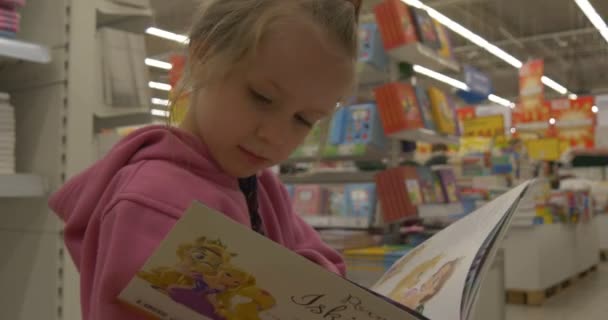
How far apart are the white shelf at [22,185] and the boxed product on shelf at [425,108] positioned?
78.6 inches

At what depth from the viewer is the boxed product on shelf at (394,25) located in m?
3.01

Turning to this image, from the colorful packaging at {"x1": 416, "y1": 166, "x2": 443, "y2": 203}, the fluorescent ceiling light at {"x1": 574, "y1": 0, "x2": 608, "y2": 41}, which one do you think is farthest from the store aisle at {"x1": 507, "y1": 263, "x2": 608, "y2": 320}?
the fluorescent ceiling light at {"x1": 574, "y1": 0, "x2": 608, "y2": 41}

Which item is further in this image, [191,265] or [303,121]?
[303,121]

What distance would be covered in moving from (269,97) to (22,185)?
1.30m

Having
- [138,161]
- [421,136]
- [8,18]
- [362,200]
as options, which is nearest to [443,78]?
[421,136]

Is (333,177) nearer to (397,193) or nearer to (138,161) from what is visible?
(397,193)

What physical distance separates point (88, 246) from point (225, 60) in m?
0.25

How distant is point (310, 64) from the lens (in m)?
0.67

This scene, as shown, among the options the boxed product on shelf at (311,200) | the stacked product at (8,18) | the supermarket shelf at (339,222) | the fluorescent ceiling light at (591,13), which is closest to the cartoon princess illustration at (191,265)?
the stacked product at (8,18)

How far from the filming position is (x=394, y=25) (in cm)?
305

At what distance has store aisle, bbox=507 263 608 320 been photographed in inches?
165

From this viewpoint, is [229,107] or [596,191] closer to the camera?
[229,107]

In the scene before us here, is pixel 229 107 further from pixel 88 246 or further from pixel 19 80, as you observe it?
pixel 19 80

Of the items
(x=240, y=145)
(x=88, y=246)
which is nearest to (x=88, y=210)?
(x=88, y=246)
